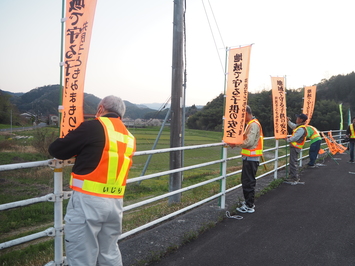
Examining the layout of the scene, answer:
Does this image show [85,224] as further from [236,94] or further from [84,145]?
[236,94]

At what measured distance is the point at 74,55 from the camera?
9.30 ft

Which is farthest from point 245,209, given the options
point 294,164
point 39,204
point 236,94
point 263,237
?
point 39,204

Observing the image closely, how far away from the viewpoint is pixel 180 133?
18.7ft

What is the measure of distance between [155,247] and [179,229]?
0.68 metres

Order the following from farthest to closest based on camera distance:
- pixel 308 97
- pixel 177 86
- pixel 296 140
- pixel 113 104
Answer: pixel 308 97
pixel 296 140
pixel 177 86
pixel 113 104

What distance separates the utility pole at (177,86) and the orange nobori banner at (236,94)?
0.98 meters

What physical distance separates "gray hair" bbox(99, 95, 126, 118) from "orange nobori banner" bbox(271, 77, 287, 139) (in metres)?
5.99

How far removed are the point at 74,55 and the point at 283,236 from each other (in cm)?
362

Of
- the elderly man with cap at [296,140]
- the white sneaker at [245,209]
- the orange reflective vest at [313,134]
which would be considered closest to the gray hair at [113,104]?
the white sneaker at [245,209]

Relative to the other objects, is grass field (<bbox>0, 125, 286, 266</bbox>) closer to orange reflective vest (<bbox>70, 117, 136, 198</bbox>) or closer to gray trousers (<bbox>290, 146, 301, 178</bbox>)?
gray trousers (<bbox>290, 146, 301, 178</bbox>)

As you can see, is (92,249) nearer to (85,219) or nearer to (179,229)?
(85,219)

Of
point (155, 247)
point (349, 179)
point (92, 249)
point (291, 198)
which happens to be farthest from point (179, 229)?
point (349, 179)

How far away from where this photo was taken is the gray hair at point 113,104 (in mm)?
2359

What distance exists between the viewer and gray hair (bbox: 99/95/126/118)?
2.36 m
